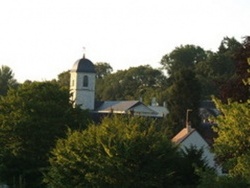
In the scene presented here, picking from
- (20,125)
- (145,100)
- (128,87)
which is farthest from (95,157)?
(128,87)

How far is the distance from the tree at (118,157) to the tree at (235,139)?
321cm

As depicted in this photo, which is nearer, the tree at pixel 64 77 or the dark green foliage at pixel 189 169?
the dark green foliage at pixel 189 169

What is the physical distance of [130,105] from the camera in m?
102

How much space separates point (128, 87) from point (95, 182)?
111 metres

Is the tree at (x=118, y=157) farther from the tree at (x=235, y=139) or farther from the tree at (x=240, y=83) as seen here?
the tree at (x=240, y=83)

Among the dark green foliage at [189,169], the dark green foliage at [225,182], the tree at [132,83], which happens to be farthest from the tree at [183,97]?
the tree at [132,83]

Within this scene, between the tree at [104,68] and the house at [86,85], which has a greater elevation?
the tree at [104,68]

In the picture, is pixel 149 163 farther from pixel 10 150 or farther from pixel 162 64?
pixel 162 64

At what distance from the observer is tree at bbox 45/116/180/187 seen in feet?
89.7

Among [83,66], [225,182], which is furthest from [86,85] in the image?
[225,182]

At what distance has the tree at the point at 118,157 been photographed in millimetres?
27344

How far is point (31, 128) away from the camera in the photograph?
122 feet

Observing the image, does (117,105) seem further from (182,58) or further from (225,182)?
(225,182)

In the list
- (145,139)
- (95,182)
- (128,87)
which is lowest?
(95,182)
